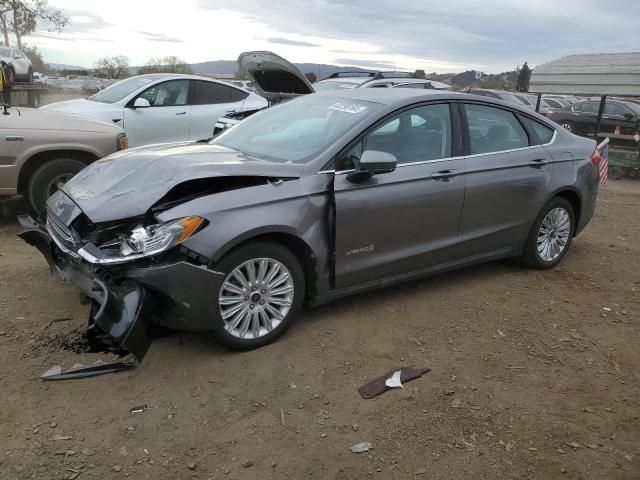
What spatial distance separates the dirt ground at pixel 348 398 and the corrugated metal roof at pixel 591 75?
9773 millimetres

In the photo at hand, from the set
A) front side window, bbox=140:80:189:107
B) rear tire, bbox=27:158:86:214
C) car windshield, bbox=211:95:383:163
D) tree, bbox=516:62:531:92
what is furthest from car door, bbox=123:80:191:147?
tree, bbox=516:62:531:92

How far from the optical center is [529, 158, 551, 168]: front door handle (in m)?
5.02

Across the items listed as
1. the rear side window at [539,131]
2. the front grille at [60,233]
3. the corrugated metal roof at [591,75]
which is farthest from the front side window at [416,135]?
the corrugated metal roof at [591,75]

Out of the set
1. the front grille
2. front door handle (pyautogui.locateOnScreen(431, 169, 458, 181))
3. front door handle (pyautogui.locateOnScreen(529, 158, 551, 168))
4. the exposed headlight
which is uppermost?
front door handle (pyautogui.locateOnScreen(529, 158, 551, 168))

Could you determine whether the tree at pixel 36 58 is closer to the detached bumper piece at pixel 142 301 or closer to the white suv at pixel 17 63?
the white suv at pixel 17 63

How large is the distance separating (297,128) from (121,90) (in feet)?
17.5

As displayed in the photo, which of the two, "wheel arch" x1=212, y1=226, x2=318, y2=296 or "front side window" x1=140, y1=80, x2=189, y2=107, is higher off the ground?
"front side window" x1=140, y1=80, x2=189, y2=107

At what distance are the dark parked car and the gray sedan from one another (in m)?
9.89

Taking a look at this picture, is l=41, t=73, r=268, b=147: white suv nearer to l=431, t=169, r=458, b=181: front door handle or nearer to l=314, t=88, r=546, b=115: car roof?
l=314, t=88, r=546, b=115: car roof

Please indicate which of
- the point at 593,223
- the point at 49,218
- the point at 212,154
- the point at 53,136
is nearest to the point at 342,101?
the point at 212,154

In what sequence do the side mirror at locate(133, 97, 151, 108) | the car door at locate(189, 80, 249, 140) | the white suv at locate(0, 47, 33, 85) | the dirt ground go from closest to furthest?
1. the dirt ground
2. the side mirror at locate(133, 97, 151, 108)
3. the car door at locate(189, 80, 249, 140)
4. the white suv at locate(0, 47, 33, 85)

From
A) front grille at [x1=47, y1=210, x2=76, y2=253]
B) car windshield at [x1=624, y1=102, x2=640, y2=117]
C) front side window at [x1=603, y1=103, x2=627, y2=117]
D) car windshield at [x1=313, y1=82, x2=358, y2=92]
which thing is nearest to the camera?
front grille at [x1=47, y1=210, x2=76, y2=253]

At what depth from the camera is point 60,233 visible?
3.74 m

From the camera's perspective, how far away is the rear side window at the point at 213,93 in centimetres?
903
